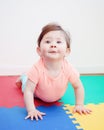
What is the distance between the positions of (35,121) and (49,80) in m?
0.22

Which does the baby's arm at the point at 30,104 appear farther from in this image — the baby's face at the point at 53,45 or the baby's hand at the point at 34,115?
the baby's face at the point at 53,45

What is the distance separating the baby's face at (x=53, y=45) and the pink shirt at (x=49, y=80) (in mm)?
84

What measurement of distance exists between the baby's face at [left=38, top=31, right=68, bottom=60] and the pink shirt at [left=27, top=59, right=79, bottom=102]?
0.08m

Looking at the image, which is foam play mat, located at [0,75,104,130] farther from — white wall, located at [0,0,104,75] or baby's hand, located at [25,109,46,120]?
white wall, located at [0,0,104,75]

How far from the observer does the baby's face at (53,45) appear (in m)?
1.13

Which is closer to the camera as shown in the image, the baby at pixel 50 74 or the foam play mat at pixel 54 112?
the foam play mat at pixel 54 112

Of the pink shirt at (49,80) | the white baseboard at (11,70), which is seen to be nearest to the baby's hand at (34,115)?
the pink shirt at (49,80)

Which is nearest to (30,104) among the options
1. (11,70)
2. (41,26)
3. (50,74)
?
(50,74)

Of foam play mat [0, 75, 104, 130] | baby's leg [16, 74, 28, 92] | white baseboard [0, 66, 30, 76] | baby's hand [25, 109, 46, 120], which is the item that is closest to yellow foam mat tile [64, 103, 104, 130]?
foam play mat [0, 75, 104, 130]

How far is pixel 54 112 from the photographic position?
116 centimetres

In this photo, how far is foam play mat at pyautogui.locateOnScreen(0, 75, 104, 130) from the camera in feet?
3.37

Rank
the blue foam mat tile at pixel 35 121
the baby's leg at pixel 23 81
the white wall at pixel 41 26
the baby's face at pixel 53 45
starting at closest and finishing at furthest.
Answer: the blue foam mat tile at pixel 35 121 → the baby's face at pixel 53 45 → the baby's leg at pixel 23 81 → the white wall at pixel 41 26

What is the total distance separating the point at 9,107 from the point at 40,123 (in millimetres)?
225

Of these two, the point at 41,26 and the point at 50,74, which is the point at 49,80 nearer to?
the point at 50,74
